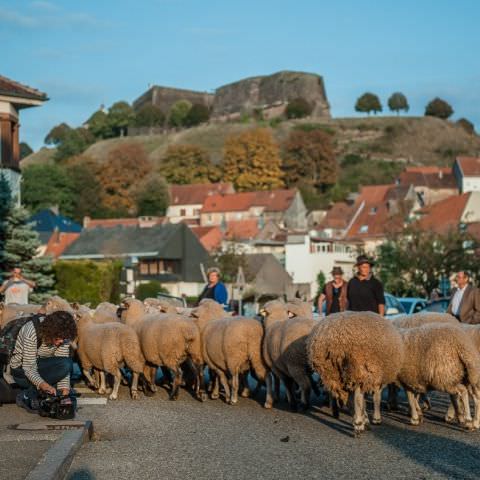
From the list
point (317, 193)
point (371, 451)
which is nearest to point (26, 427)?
point (371, 451)

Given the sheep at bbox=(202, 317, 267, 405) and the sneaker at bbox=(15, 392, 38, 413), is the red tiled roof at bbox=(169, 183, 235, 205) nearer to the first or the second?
the sheep at bbox=(202, 317, 267, 405)

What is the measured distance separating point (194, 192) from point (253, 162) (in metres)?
9.98

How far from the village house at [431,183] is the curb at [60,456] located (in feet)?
417

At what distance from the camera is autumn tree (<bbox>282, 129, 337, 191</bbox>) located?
154 m

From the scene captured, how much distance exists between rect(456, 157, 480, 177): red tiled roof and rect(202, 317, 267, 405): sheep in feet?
426

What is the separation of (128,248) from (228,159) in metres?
75.5

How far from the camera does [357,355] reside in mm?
13039

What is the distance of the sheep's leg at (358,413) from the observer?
12.8 meters

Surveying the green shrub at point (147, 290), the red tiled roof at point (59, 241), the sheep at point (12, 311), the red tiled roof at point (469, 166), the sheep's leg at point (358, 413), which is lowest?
the green shrub at point (147, 290)

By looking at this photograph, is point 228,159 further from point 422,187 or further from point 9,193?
point 9,193

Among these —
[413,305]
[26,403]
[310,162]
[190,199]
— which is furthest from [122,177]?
[26,403]

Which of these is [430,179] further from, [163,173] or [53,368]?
[53,368]

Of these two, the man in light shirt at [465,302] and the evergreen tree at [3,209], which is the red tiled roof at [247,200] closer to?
the evergreen tree at [3,209]

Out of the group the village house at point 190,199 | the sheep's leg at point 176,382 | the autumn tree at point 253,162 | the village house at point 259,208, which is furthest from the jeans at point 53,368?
the autumn tree at point 253,162
